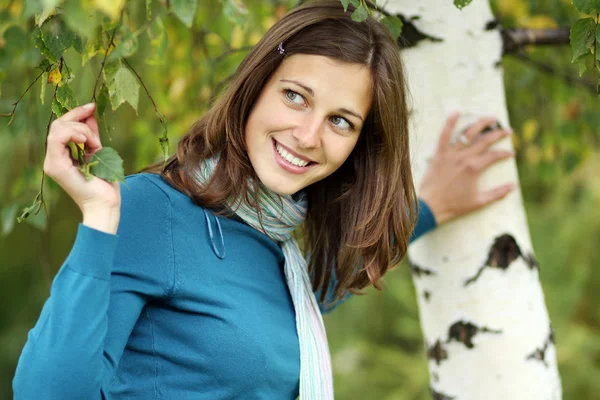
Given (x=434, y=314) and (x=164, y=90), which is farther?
(x=164, y=90)

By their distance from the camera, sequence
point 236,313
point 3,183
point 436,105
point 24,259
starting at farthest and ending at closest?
point 24,259
point 3,183
point 436,105
point 236,313

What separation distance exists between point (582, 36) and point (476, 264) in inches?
25.5

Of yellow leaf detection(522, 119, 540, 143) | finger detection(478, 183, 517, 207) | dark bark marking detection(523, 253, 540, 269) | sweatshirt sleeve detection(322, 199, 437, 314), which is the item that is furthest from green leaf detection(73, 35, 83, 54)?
yellow leaf detection(522, 119, 540, 143)

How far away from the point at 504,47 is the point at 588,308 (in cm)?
270

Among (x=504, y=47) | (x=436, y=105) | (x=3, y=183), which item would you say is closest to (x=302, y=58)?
(x=436, y=105)

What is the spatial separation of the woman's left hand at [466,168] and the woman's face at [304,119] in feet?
1.16

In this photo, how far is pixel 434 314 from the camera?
161 centimetres

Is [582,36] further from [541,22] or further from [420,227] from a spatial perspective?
[541,22]

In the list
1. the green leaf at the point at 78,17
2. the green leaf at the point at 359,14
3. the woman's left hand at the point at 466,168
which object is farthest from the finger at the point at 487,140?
the green leaf at the point at 78,17

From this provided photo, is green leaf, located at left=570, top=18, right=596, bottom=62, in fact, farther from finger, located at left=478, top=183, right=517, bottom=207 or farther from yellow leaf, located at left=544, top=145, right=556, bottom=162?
yellow leaf, located at left=544, top=145, right=556, bottom=162

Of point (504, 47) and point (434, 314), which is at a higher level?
point (504, 47)

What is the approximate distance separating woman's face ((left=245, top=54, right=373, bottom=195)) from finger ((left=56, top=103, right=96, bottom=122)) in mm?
405

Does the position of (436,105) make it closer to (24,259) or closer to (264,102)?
(264,102)

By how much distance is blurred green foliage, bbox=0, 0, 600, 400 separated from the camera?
2.01 meters
